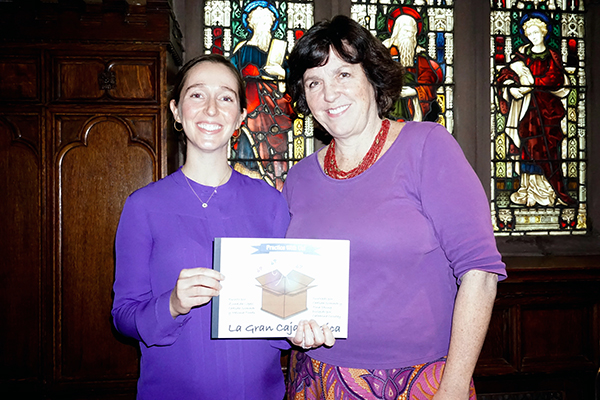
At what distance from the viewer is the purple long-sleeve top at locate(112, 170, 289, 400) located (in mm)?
1107

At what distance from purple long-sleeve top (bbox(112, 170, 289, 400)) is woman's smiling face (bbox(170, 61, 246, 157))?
0.66ft

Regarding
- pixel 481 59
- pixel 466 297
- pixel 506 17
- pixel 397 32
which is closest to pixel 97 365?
pixel 466 297

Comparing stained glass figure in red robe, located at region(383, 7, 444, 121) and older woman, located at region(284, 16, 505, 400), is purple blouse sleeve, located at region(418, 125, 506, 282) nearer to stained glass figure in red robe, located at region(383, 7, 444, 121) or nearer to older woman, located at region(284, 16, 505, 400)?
older woman, located at region(284, 16, 505, 400)

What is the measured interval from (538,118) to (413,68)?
127cm

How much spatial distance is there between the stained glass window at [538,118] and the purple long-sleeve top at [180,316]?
301cm

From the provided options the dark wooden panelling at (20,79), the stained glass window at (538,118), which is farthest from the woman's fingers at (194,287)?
the stained glass window at (538,118)

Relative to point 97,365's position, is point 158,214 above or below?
Result: above

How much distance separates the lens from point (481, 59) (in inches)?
134

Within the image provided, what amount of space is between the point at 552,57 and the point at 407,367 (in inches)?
144

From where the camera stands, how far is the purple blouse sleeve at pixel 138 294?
3.38 ft

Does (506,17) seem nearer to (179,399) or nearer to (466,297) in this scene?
(466,297)

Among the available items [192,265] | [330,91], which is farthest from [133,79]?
[192,265]

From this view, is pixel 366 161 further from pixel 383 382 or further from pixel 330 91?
pixel 383 382

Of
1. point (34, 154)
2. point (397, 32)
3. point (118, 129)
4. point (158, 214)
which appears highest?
point (397, 32)
